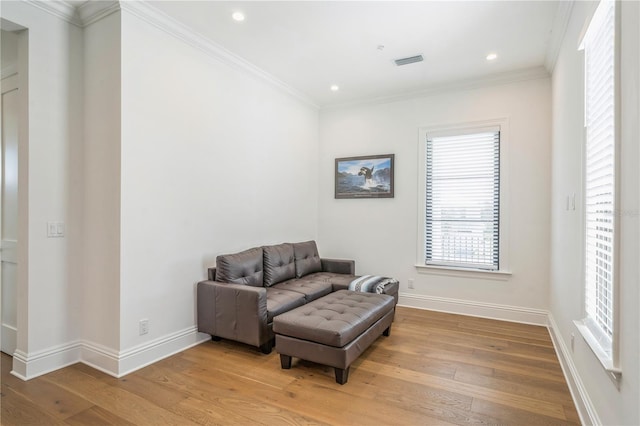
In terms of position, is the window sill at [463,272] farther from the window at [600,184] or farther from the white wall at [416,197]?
the window at [600,184]

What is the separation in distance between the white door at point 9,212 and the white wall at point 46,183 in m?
0.41

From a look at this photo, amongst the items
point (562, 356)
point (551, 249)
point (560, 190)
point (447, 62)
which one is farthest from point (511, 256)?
point (447, 62)

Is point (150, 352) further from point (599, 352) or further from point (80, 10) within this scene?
point (599, 352)

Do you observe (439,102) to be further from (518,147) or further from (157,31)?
(157,31)

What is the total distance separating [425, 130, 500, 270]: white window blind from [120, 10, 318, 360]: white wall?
6.92ft

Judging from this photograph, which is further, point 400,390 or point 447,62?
point 447,62

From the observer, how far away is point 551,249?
3725 mm

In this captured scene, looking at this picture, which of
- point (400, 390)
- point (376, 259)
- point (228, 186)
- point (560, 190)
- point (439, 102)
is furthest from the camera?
point (376, 259)

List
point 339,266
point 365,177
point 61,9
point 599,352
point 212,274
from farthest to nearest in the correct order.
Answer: point 365,177
point 339,266
point 212,274
point 61,9
point 599,352

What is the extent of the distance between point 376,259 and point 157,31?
145 inches

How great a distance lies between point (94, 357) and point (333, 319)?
197 centimetres

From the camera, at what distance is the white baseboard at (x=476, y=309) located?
389 centimetres

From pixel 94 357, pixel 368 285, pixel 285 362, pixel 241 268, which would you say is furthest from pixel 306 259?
pixel 94 357

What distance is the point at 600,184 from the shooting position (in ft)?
6.04
